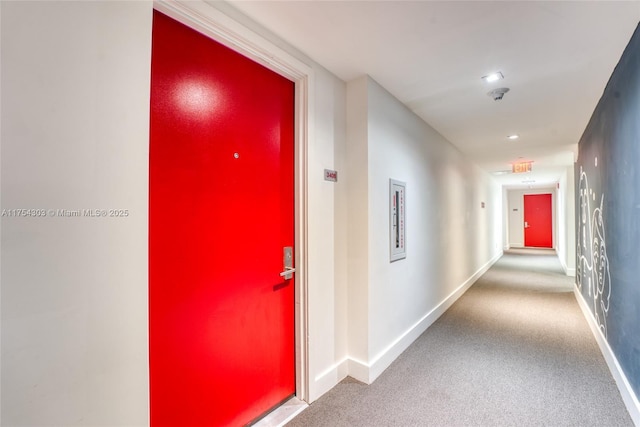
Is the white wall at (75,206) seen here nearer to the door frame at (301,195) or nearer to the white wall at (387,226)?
the door frame at (301,195)

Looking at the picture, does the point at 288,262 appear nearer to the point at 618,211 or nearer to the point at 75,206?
the point at 75,206

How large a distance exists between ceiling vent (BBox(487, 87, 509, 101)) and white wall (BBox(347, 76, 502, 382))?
0.75 m

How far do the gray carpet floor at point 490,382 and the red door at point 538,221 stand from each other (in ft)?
30.4

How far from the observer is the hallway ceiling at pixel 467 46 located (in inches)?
61.2

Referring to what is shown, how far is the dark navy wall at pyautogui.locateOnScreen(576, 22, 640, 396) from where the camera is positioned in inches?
71.7

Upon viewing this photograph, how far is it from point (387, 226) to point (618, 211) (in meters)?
1.74

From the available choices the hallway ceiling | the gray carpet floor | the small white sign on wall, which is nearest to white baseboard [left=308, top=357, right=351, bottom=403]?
the gray carpet floor

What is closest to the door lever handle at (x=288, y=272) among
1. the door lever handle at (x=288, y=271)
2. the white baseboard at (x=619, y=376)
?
the door lever handle at (x=288, y=271)

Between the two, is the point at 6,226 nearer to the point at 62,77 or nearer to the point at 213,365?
the point at 62,77

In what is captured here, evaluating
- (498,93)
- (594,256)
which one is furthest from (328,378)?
(594,256)

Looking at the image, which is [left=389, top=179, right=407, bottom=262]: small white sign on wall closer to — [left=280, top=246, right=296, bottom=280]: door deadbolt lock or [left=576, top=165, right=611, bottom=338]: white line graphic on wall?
[left=280, top=246, right=296, bottom=280]: door deadbolt lock

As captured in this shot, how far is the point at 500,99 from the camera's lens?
2.71 meters

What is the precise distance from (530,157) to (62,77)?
6620mm

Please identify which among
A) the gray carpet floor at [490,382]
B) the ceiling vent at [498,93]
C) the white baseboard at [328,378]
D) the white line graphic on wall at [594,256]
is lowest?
the gray carpet floor at [490,382]
